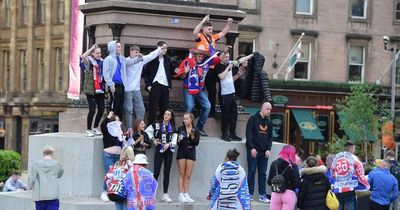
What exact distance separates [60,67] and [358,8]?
1713 cm

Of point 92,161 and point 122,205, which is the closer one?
point 122,205

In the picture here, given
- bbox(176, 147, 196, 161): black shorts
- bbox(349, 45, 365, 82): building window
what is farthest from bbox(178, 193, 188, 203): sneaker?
bbox(349, 45, 365, 82): building window

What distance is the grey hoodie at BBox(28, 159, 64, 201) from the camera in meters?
21.2

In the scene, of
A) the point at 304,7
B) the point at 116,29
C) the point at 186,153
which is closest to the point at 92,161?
the point at 186,153

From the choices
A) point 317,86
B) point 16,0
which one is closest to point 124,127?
point 317,86

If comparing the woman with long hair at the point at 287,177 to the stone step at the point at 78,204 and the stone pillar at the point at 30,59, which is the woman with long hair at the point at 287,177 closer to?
the stone step at the point at 78,204

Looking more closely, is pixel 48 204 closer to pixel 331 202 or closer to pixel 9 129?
pixel 331 202

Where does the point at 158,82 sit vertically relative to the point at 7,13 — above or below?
below

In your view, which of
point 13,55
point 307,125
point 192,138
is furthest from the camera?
point 13,55

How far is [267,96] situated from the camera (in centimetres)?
2492

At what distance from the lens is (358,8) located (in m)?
64.7

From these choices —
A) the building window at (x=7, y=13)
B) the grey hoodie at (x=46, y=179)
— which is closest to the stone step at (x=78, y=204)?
the grey hoodie at (x=46, y=179)

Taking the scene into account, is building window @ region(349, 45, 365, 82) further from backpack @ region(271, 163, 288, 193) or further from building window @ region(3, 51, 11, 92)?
backpack @ region(271, 163, 288, 193)

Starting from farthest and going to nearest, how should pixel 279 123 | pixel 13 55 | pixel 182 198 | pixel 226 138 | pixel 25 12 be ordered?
pixel 25 12
pixel 13 55
pixel 279 123
pixel 226 138
pixel 182 198
